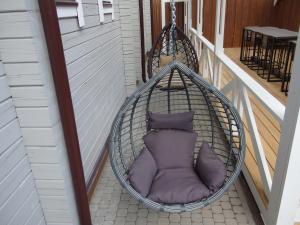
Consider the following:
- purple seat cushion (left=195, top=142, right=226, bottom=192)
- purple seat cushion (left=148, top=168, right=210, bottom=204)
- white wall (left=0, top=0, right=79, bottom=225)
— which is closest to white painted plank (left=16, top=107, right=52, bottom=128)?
white wall (left=0, top=0, right=79, bottom=225)

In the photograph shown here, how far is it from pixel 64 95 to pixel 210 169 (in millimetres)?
1216

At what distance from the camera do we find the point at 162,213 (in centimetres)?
218

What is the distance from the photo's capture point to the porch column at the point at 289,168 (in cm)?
150

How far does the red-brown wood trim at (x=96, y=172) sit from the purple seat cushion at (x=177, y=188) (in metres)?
0.66

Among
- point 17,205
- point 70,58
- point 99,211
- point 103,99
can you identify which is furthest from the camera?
point 103,99

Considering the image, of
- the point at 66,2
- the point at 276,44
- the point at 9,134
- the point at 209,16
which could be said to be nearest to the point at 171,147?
the point at 9,134

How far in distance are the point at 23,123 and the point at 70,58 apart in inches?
28.5

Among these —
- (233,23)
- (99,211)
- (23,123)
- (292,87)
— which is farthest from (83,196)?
(233,23)

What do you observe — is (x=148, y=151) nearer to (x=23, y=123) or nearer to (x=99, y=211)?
(x=99, y=211)

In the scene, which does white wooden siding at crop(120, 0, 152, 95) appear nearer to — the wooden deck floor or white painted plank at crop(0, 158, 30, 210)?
the wooden deck floor

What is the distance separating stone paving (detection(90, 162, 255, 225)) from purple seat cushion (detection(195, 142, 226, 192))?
339 mm

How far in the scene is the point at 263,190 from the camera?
2117mm

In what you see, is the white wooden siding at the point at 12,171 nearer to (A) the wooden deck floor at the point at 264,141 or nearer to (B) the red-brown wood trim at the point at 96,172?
(B) the red-brown wood trim at the point at 96,172

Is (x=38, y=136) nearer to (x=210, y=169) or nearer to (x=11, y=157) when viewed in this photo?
(x=11, y=157)
